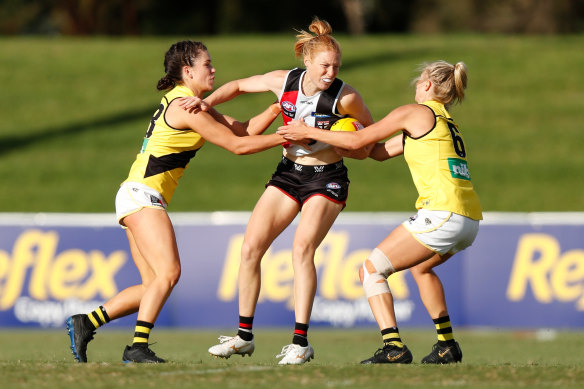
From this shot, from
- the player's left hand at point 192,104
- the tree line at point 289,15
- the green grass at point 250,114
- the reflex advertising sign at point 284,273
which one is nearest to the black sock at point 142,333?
the player's left hand at point 192,104

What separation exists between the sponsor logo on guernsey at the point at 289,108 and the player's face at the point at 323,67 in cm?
26

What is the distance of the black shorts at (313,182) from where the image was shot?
7.32 metres

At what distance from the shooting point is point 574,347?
10625 mm

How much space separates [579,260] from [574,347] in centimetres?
275

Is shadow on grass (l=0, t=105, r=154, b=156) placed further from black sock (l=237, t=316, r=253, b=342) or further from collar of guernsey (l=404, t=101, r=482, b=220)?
collar of guernsey (l=404, t=101, r=482, b=220)

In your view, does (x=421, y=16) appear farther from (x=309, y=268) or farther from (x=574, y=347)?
(x=309, y=268)

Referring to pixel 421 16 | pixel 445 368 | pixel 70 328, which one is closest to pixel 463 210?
pixel 445 368

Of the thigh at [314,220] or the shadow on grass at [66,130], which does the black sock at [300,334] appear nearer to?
the thigh at [314,220]

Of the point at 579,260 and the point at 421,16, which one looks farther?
the point at 421,16

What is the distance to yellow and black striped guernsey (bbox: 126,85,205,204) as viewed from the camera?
725 centimetres

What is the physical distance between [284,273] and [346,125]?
21.2 ft

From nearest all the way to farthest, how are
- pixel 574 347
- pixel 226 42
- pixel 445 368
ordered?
pixel 445 368, pixel 574 347, pixel 226 42

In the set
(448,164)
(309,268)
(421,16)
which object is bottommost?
(309,268)

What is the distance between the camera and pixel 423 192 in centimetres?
704
